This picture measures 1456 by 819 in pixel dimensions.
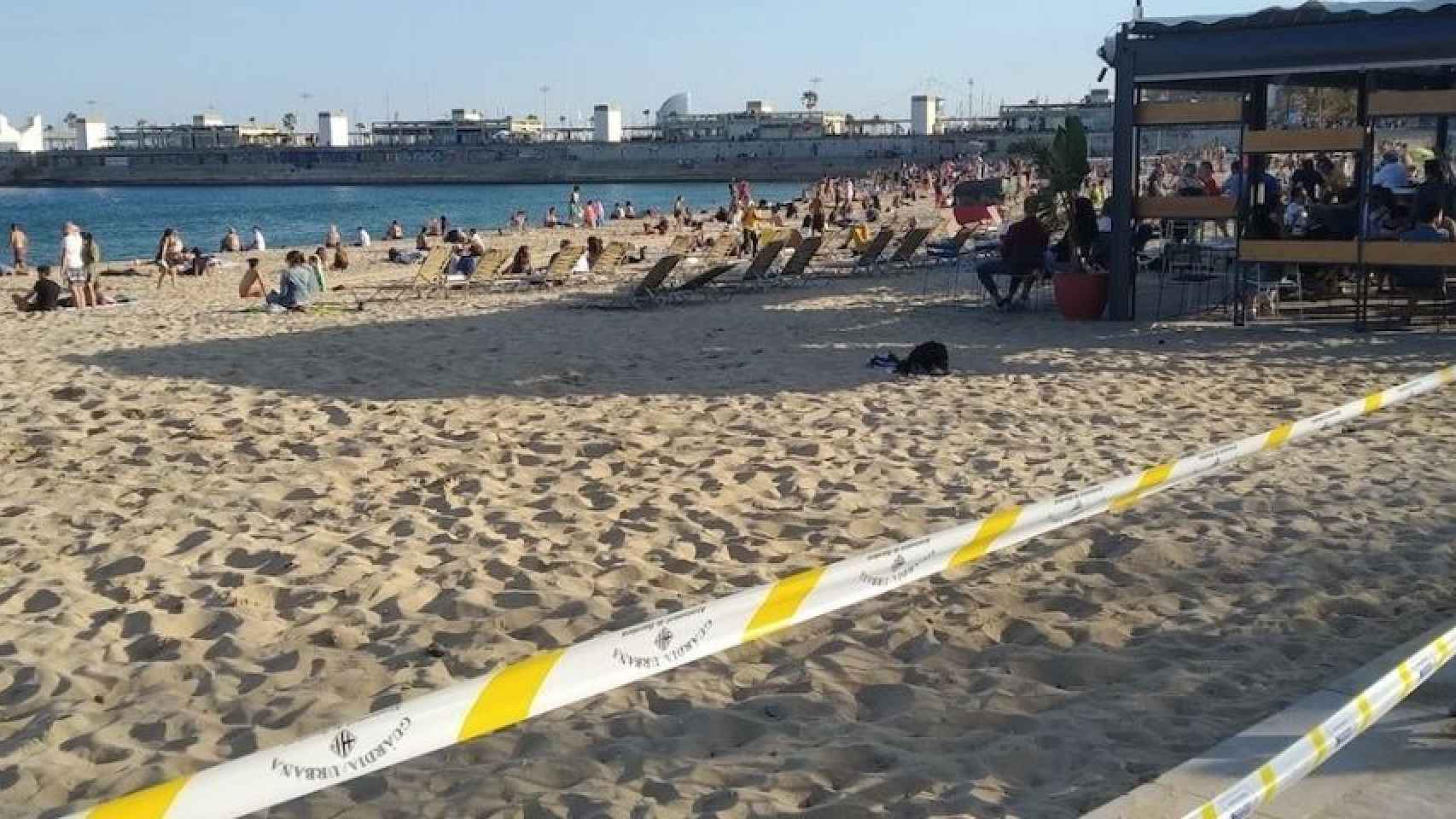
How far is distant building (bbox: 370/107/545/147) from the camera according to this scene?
138250mm

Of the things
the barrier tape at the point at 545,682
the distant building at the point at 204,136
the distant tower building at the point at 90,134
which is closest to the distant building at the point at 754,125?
the distant building at the point at 204,136

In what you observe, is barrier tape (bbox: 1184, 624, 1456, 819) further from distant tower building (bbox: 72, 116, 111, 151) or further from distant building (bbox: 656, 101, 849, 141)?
distant tower building (bbox: 72, 116, 111, 151)

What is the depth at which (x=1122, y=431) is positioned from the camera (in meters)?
7.31

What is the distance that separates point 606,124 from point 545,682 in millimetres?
138567

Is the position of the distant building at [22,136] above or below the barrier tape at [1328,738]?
above

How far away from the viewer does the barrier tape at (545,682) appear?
2219mm

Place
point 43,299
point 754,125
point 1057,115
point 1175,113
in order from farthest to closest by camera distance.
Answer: point 754,125
point 1057,115
point 43,299
point 1175,113

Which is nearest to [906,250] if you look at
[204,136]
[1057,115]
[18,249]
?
[18,249]

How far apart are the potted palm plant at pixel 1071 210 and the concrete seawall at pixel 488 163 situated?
86258mm

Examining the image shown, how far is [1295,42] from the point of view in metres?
10.7

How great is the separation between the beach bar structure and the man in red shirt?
3.08ft

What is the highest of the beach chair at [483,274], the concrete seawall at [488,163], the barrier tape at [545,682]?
the concrete seawall at [488,163]

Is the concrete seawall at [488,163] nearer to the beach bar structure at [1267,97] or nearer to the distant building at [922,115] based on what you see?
the distant building at [922,115]

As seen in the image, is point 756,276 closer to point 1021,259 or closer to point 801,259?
point 801,259
